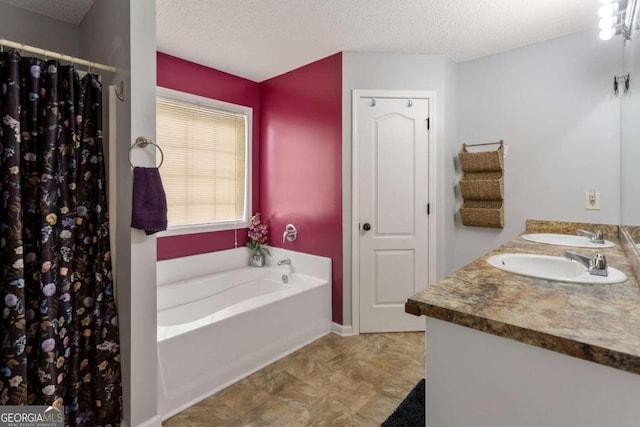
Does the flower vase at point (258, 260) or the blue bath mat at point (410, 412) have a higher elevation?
the flower vase at point (258, 260)

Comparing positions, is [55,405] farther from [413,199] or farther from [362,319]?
[413,199]

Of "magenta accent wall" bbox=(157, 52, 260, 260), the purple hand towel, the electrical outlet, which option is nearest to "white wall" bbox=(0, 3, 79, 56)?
"magenta accent wall" bbox=(157, 52, 260, 260)

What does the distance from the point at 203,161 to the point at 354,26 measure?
6.07 feet

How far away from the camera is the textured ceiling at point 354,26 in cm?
217

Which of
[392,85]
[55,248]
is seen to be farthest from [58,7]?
[392,85]

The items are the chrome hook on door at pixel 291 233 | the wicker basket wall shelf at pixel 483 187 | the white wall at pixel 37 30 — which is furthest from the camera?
the chrome hook on door at pixel 291 233

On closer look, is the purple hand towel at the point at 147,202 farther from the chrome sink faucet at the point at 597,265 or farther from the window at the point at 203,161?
the chrome sink faucet at the point at 597,265

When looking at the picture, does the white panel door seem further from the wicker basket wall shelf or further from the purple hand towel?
the purple hand towel

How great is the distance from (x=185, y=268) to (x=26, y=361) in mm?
1579

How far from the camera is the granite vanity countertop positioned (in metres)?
0.71

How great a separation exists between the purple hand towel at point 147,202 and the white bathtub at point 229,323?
2.33 feet

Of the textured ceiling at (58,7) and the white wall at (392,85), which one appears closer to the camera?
the textured ceiling at (58,7)

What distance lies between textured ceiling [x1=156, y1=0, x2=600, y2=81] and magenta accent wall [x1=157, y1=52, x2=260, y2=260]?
0.14 m

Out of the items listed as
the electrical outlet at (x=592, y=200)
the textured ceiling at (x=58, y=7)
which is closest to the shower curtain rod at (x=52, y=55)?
the textured ceiling at (x=58, y=7)
